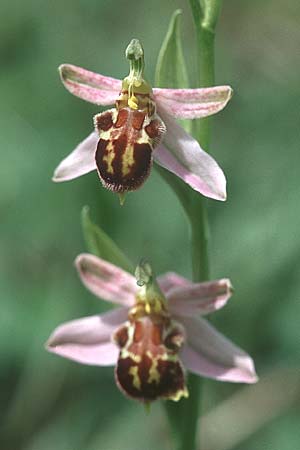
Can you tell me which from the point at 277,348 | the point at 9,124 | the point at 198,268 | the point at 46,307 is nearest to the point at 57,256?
the point at 46,307

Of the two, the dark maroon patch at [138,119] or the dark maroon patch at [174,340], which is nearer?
the dark maroon patch at [138,119]

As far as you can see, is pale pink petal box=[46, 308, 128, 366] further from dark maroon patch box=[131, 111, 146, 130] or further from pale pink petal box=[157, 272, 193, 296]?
dark maroon patch box=[131, 111, 146, 130]

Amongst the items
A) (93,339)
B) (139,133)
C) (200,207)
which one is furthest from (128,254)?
(139,133)

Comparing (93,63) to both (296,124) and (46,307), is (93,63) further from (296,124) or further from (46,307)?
(46,307)

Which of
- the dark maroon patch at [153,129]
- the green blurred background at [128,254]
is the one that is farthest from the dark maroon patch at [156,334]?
the green blurred background at [128,254]

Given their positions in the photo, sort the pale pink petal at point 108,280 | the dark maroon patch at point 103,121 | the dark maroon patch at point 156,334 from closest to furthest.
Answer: the dark maroon patch at point 103,121 < the dark maroon patch at point 156,334 < the pale pink petal at point 108,280

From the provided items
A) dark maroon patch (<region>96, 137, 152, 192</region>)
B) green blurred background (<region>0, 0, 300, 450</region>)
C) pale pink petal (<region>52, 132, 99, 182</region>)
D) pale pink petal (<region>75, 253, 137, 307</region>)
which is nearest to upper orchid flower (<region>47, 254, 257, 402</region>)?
pale pink petal (<region>75, 253, 137, 307</region>)

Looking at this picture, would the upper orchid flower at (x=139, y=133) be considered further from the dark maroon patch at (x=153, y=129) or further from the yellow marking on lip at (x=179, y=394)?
the yellow marking on lip at (x=179, y=394)

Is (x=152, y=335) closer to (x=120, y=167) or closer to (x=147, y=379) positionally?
(x=147, y=379)
